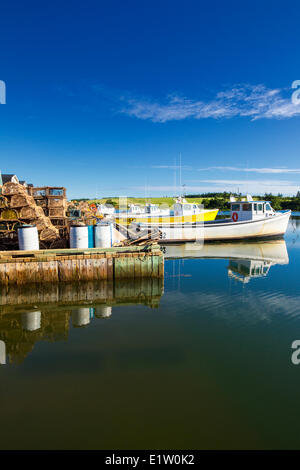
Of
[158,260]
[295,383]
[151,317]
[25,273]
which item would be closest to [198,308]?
[151,317]

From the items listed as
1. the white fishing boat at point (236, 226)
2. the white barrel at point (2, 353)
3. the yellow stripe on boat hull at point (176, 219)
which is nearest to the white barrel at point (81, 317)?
the white barrel at point (2, 353)

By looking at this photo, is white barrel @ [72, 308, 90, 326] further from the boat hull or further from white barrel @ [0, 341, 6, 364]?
the boat hull

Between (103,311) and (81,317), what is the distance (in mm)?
928

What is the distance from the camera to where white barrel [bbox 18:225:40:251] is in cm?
1288

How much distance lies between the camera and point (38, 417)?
5.07 metres

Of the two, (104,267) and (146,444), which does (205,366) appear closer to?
(146,444)

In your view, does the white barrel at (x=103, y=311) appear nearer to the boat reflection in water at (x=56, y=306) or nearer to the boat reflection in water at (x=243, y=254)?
the boat reflection in water at (x=56, y=306)

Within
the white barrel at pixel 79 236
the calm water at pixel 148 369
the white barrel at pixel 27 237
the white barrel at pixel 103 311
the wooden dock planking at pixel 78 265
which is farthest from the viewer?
the white barrel at pixel 79 236

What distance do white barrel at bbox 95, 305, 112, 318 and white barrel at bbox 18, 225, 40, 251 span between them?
204 inches

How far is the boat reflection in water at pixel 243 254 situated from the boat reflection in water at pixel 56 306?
4.54 meters

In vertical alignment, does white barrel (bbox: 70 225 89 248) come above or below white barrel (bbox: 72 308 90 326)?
above

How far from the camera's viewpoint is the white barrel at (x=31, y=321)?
9172 millimetres

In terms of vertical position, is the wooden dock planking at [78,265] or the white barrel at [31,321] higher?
the wooden dock planking at [78,265]

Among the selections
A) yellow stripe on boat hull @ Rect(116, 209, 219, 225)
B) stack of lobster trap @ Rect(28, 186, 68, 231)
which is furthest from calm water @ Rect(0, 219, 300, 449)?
yellow stripe on boat hull @ Rect(116, 209, 219, 225)
